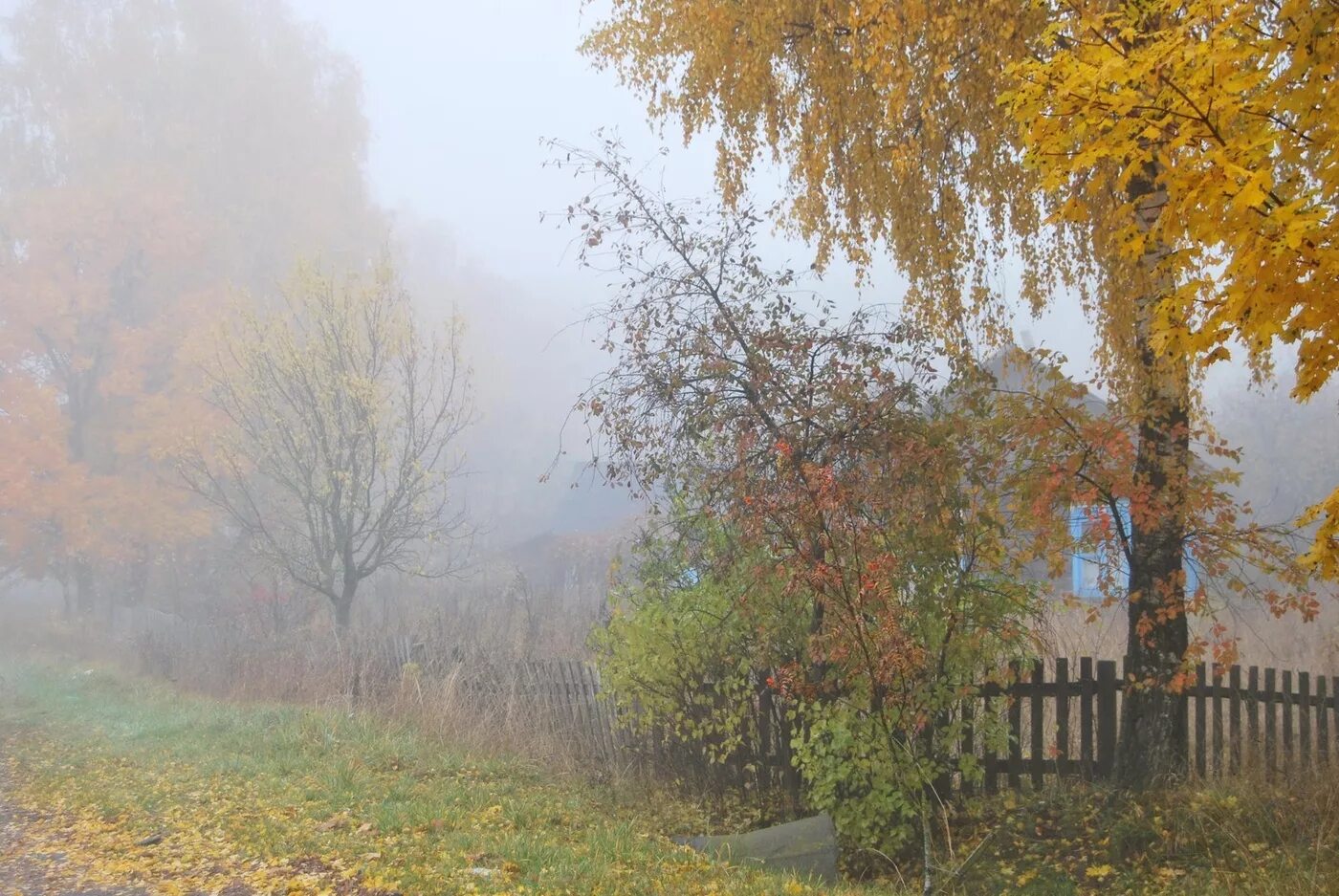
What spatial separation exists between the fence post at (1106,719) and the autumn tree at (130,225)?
23.1 metres

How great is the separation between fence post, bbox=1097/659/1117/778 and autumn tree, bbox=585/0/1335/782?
1.29 feet

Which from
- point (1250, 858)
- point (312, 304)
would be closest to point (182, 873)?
point (1250, 858)

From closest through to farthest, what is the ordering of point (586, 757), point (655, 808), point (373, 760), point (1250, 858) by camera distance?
point (1250, 858) → point (655, 808) → point (373, 760) → point (586, 757)

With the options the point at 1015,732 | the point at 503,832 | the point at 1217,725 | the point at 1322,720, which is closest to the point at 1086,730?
the point at 1015,732

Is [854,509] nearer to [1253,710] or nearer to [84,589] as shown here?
[1253,710]

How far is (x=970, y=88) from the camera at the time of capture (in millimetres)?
7727

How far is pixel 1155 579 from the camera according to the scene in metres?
7.44

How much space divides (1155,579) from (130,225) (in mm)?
28277

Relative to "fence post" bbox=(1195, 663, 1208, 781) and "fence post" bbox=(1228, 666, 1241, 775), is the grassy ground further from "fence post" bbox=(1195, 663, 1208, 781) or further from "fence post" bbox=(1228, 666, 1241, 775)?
"fence post" bbox=(1228, 666, 1241, 775)

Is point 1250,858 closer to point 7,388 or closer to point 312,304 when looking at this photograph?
point 312,304

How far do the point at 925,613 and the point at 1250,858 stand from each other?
2395 mm

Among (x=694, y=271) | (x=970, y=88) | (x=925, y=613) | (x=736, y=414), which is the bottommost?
(x=925, y=613)

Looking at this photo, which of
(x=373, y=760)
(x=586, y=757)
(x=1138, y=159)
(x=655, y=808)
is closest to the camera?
(x=1138, y=159)

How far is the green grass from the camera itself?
6109mm
